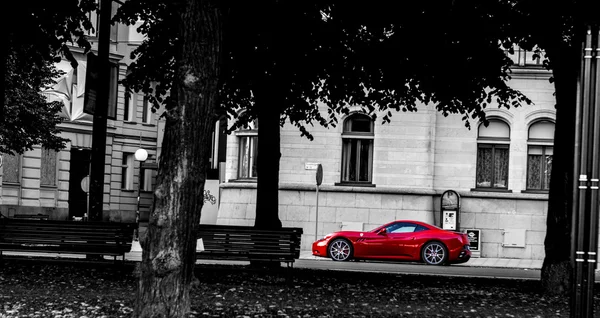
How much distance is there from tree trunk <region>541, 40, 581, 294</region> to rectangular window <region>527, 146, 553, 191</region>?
58.1ft

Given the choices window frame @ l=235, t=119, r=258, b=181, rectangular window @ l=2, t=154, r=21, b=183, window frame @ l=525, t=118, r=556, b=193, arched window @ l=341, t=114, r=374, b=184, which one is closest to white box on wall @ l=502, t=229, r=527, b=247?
window frame @ l=525, t=118, r=556, b=193

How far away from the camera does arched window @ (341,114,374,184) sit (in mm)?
34031

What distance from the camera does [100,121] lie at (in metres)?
18.5

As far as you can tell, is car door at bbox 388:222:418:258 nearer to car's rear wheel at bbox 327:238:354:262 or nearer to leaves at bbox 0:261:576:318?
car's rear wheel at bbox 327:238:354:262

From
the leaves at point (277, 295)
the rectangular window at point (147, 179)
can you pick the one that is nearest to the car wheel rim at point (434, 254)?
the leaves at point (277, 295)

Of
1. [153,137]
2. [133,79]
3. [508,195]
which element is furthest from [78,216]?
A: [133,79]

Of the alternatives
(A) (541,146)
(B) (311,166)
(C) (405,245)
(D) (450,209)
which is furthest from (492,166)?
(C) (405,245)

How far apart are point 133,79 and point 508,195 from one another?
16591 mm

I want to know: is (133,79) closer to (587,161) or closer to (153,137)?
(587,161)

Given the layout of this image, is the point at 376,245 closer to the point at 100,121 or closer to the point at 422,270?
the point at 422,270

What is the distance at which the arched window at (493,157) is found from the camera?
111 feet

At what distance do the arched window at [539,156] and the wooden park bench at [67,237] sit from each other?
64.0ft

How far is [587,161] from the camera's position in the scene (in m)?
7.85

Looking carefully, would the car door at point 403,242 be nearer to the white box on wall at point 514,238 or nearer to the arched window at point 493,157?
the white box on wall at point 514,238
